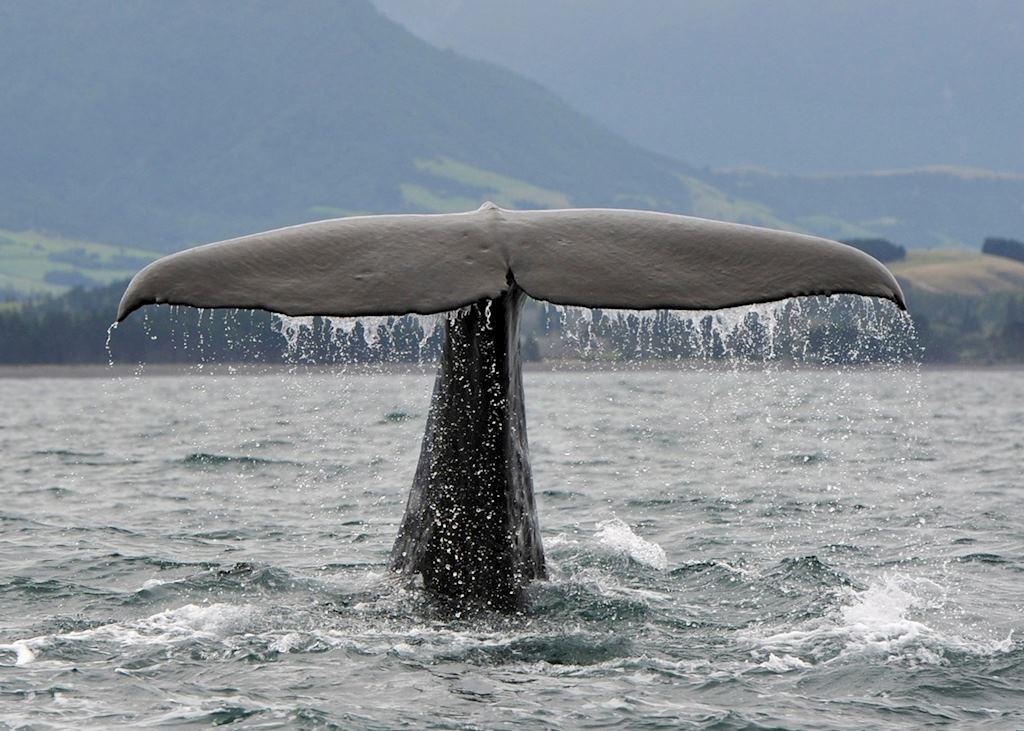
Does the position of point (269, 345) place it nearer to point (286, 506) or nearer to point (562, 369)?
point (562, 369)

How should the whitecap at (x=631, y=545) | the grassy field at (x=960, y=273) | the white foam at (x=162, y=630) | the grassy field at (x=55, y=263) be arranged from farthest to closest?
the grassy field at (x=55, y=263) < the grassy field at (x=960, y=273) < the whitecap at (x=631, y=545) < the white foam at (x=162, y=630)

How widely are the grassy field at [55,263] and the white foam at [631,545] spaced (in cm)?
12874

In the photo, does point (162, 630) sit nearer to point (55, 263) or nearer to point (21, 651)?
point (21, 651)

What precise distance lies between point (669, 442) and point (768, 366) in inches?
586

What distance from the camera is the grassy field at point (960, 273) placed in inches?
4119

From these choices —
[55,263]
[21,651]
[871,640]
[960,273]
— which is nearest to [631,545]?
[871,640]

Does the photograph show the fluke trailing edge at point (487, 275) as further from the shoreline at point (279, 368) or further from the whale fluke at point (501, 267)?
the shoreline at point (279, 368)

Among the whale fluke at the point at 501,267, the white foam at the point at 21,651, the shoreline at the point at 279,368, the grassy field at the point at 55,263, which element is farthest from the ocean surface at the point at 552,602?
the grassy field at the point at 55,263

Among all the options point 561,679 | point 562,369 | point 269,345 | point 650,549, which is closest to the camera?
point 561,679

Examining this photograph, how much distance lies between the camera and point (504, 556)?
6566mm

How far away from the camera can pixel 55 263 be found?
161 meters

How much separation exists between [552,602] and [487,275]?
227 centimetres

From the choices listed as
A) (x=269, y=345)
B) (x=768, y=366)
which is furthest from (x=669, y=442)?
(x=269, y=345)

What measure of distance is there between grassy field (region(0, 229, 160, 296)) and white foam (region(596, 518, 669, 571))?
129 m
